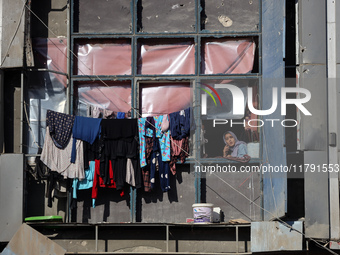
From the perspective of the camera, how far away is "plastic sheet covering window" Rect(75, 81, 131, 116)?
11703 millimetres

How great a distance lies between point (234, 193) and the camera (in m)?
11.4

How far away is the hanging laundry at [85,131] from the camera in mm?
11297

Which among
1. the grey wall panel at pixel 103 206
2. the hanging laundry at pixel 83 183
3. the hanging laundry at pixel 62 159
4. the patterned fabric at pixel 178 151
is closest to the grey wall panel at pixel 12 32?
A: the hanging laundry at pixel 62 159

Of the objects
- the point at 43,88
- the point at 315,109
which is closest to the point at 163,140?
the point at 43,88

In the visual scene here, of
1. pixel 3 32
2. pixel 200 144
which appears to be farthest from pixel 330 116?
pixel 3 32

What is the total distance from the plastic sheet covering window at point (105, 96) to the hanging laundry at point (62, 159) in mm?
731

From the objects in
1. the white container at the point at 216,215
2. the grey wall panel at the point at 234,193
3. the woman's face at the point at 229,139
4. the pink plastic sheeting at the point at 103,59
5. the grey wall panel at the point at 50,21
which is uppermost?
the grey wall panel at the point at 50,21

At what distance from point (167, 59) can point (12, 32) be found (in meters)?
2.55

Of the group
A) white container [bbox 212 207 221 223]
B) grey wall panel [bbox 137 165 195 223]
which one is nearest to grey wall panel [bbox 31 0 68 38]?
grey wall panel [bbox 137 165 195 223]

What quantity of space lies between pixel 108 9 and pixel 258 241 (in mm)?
4535

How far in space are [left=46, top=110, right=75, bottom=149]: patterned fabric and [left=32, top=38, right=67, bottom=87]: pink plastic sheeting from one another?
34.0 inches

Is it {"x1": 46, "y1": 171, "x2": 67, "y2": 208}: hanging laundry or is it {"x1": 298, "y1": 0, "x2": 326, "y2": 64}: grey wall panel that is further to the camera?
{"x1": 46, "y1": 171, "x2": 67, "y2": 208}: hanging laundry

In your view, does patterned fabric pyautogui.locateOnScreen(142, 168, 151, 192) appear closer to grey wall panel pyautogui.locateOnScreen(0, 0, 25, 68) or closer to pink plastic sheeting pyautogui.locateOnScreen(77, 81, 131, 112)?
pink plastic sheeting pyautogui.locateOnScreen(77, 81, 131, 112)

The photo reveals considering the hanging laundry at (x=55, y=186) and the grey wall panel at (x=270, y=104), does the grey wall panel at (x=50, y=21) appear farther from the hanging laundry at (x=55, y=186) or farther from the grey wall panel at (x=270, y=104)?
the grey wall panel at (x=270, y=104)
